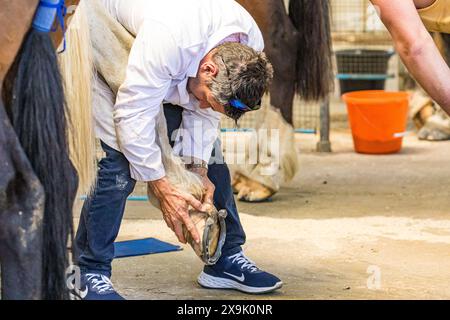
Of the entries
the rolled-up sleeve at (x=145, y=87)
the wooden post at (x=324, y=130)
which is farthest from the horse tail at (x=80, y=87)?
the wooden post at (x=324, y=130)

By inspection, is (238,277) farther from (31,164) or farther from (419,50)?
(31,164)

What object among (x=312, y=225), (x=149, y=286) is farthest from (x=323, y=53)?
(x=149, y=286)

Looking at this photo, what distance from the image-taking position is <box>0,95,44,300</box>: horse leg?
74.9 inches

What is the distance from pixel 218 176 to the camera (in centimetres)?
312

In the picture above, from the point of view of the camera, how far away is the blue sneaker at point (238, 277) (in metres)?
3.11

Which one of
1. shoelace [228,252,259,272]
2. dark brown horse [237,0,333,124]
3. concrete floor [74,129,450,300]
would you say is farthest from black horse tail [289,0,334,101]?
shoelace [228,252,259,272]

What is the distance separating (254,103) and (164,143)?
29cm

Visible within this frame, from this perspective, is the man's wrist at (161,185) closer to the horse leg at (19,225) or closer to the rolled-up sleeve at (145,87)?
the rolled-up sleeve at (145,87)

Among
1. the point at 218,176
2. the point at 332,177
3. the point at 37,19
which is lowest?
the point at 332,177

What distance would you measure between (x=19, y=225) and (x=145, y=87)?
0.83 meters

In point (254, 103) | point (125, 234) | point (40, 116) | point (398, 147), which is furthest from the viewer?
point (398, 147)

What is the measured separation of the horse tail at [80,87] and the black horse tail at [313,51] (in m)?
2.10

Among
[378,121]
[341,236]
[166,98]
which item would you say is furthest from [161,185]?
[378,121]

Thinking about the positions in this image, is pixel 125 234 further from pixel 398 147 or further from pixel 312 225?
pixel 398 147
